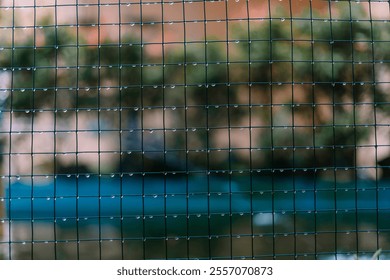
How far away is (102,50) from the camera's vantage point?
3.20 meters

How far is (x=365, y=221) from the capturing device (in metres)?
2.99

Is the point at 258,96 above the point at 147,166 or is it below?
above

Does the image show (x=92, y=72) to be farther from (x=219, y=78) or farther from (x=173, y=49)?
(x=219, y=78)

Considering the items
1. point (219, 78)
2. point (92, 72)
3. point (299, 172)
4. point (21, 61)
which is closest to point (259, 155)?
point (299, 172)

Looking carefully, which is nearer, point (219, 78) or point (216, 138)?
point (216, 138)
